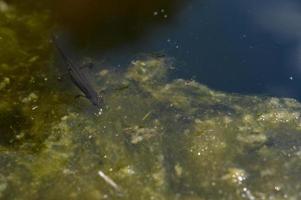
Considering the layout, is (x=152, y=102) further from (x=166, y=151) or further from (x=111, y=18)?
(x=111, y=18)

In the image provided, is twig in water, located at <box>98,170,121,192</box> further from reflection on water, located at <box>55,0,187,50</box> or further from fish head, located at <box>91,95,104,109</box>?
reflection on water, located at <box>55,0,187,50</box>

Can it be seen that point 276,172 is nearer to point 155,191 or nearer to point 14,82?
point 155,191

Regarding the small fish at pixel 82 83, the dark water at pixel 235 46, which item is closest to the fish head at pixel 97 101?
the small fish at pixel 82 83

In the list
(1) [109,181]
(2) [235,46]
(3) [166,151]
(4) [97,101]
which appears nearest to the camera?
(1) [109,181]

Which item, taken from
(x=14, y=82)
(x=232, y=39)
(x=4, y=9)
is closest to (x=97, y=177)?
(x=14, y=82)

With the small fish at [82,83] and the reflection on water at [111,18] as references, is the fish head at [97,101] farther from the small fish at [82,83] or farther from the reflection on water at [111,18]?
the reflection on water at [111,18]

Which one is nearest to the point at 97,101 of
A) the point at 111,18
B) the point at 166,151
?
the point at 166,151
